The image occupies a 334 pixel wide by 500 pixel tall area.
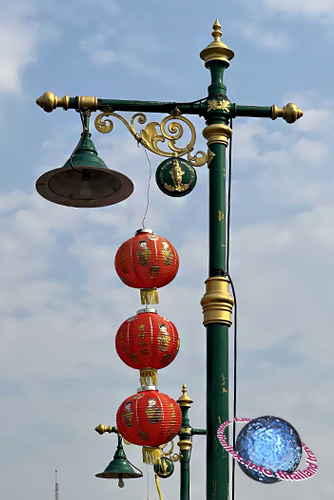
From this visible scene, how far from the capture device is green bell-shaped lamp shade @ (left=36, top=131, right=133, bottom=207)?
8422 millimetres

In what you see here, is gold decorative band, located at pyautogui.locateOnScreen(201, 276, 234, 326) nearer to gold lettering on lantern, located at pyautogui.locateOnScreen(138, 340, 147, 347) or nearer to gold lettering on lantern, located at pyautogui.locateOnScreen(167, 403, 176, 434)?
gold lettering on lantern, located at pyautogui.locateOnScreen(138, 340, 147, 347)

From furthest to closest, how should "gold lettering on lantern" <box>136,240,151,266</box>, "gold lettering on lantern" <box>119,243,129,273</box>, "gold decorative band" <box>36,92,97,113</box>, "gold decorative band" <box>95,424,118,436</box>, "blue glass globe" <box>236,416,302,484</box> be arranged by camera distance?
"gold decorative band" <box>95,424,118,436</box>
"gold lettering on lantern" <box>119,243,129,273</box>
"gold lettering on lantern" <box>136,240,151,266</box>
"gold decorative band" <box>36,92,97,113</box>
"blue glass globe" <box>236,416,302,484</box>

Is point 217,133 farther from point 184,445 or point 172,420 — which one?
point 184,445

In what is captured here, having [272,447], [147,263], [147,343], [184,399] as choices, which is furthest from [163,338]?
[184,399]

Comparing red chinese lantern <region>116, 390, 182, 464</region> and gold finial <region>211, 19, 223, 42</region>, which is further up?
gold finial <region>211, 19, 223, 42</region>

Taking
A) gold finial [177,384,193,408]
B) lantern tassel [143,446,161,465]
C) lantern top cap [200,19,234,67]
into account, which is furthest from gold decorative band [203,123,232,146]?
gold finial [177,384,193,408]

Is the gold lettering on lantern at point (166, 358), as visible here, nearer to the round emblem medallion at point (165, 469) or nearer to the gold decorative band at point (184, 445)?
the gold decorative band at point (184, 445)

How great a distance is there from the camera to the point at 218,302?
741cm

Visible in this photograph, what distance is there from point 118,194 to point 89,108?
0.90 meters

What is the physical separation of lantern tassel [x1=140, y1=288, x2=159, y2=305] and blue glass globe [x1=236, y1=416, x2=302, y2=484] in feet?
7.85

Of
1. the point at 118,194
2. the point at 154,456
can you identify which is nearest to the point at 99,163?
the point at 118,194

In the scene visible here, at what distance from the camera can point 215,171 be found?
7891mm

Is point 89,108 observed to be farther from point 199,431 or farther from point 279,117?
point 199,431

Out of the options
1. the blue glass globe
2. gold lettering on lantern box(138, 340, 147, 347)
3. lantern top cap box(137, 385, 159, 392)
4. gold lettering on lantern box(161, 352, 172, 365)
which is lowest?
the blue glass globe
